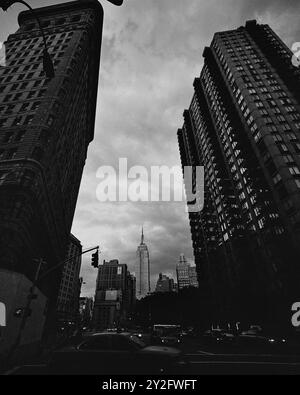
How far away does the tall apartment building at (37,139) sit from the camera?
24891mm

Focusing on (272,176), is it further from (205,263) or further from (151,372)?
(151,372)

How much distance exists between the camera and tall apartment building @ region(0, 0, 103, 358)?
2489 cm

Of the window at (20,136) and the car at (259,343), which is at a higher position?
the window at (20,136)

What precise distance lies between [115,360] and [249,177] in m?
64.2

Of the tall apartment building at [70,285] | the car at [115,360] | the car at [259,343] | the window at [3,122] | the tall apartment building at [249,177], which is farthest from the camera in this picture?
the tall apartment building at [70,285]

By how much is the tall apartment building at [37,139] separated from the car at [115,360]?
17617 millimetres

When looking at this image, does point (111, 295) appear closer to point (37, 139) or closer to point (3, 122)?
point (3, 122)

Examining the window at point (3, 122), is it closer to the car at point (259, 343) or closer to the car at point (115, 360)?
the car at point (115, 360)

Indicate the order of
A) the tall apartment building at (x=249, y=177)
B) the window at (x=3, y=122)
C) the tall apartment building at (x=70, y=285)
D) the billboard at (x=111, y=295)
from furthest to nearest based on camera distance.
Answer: the billboard at (x=111, y=295), the tall apartment building at (x=70, y=285), the tall apartment building at (x=249, y=177), the window at (x=3, y=122)

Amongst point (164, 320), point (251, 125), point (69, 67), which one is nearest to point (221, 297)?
point (164, 320)

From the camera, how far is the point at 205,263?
Result: 9350cm

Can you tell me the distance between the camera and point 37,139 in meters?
31.3

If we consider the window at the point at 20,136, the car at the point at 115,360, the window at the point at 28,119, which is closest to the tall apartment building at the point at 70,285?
the window at the point at 28,119

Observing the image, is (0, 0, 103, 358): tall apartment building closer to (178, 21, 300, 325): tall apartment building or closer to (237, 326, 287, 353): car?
(237, 326, 287, 353): car
